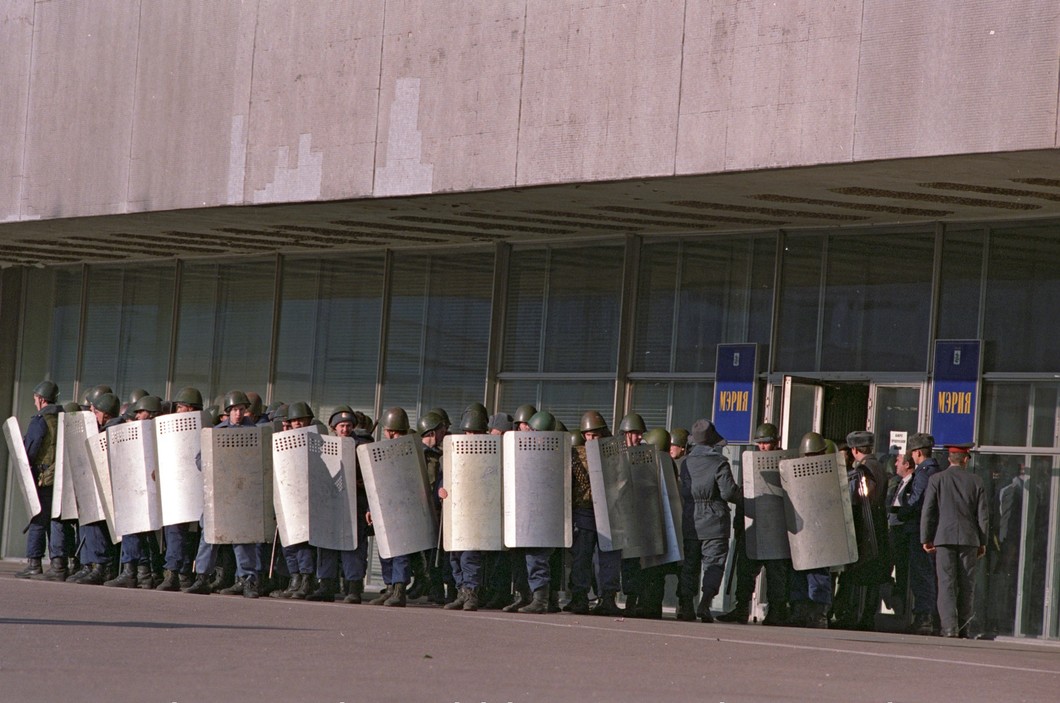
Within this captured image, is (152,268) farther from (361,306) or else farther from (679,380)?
(679,380)

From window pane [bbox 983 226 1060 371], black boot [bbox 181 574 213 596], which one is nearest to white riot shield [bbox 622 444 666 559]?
window pane [bbox 983 226 1060 371]

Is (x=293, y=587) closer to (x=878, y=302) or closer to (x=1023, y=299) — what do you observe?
(x=878, y=302)

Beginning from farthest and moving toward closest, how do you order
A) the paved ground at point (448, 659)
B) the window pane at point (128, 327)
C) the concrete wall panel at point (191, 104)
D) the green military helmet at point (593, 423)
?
the window pane at point (128, 327) → the concrete wall panel at point (191, 104) → the green military helmet at point (593, 423) → the paved ground at point (448, 659)

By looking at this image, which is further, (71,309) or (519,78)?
(71,309)

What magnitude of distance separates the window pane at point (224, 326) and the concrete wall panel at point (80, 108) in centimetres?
333

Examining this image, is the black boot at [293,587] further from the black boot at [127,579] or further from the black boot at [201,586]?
the black boot at [127,579]

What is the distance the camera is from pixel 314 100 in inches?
637

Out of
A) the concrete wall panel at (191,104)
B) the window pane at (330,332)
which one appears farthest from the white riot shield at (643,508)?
the window pane at (330,332)

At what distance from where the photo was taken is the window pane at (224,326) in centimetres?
2116

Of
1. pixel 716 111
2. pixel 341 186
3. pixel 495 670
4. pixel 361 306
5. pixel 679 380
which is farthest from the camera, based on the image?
pixel 361 306

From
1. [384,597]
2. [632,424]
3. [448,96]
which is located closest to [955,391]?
[632,424]

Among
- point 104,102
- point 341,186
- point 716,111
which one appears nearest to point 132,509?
point 341,186

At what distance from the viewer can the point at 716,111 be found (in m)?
13.5

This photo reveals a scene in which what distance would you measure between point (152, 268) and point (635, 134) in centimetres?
1024
